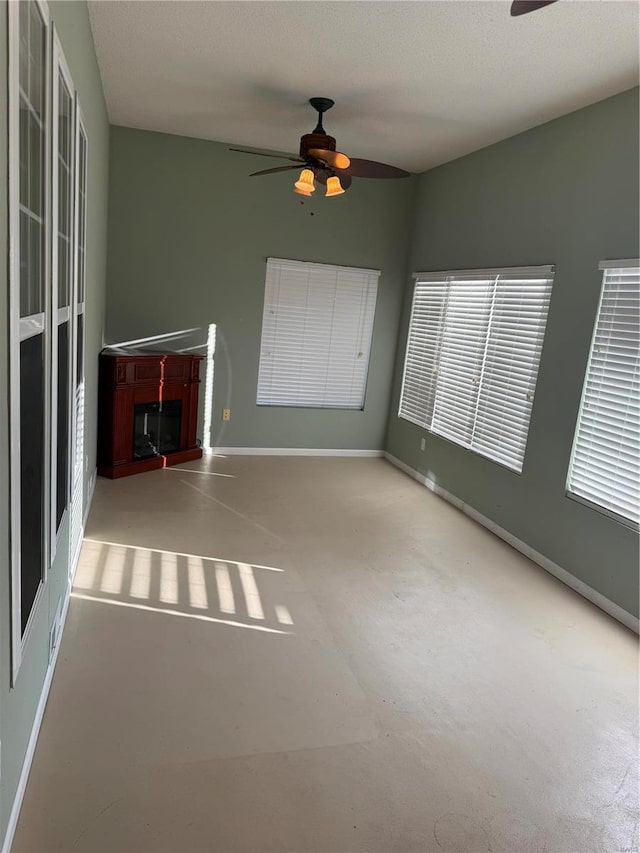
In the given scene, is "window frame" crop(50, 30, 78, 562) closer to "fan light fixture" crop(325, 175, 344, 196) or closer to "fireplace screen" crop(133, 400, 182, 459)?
"fan light fixture" crop(325, 175, 344, 196)

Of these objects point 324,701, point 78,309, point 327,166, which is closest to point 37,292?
point 78,309

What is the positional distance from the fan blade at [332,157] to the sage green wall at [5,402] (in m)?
1.25

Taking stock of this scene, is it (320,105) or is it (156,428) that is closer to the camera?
(320,105)

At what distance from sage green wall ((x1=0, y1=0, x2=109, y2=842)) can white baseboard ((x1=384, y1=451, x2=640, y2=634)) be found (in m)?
2.88

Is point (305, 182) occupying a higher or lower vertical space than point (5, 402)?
higher

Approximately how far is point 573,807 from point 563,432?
225cm

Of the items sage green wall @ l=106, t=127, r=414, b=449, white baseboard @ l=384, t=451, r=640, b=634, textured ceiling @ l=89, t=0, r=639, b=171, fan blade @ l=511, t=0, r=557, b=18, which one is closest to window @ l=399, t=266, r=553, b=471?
white baseboard @ l=384, t=451, r=640, b=634

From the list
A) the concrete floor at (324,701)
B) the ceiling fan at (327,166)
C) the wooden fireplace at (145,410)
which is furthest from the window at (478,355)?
the wooden fireplace at (145,410)

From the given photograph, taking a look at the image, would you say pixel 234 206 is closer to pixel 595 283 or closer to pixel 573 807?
pixel 595 283

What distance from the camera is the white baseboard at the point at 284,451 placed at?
5.81 metres

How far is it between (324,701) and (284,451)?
378 cm

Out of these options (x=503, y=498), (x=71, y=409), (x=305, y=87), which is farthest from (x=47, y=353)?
(x=503, y=498)

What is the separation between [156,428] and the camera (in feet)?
16.8

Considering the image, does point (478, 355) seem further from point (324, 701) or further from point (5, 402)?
Result: point (5, 402)
